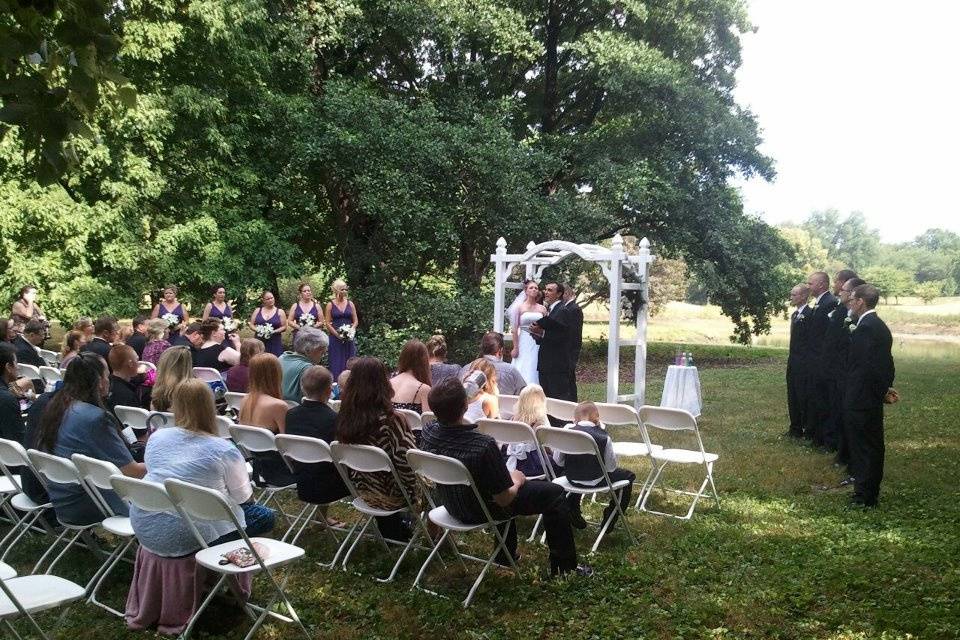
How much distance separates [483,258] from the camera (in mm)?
18641

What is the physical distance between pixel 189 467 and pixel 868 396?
4.99m

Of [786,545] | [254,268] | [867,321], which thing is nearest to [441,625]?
[786,545]

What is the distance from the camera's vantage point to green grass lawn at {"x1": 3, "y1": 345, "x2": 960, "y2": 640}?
433cm

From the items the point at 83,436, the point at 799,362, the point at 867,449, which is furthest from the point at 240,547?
the point at 799,362

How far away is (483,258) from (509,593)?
46.4 ft

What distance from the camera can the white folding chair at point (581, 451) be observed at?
507cm

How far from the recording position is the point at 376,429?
5.14 metres

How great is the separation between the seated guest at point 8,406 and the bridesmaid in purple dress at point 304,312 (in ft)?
18.3

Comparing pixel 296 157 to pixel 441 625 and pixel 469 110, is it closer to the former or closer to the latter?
pixel 469 110

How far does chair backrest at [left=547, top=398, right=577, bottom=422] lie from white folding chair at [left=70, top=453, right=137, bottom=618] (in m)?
3.36

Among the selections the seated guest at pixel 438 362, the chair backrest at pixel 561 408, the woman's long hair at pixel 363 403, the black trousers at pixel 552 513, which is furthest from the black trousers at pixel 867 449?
the woman's long hair at pixel 363 403

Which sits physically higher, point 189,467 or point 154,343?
point 154,343

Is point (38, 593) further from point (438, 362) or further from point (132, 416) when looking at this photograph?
point (438, 362)

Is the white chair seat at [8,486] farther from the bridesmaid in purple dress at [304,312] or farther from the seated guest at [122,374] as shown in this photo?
the bridesmaid in purple dress at [304,312]
